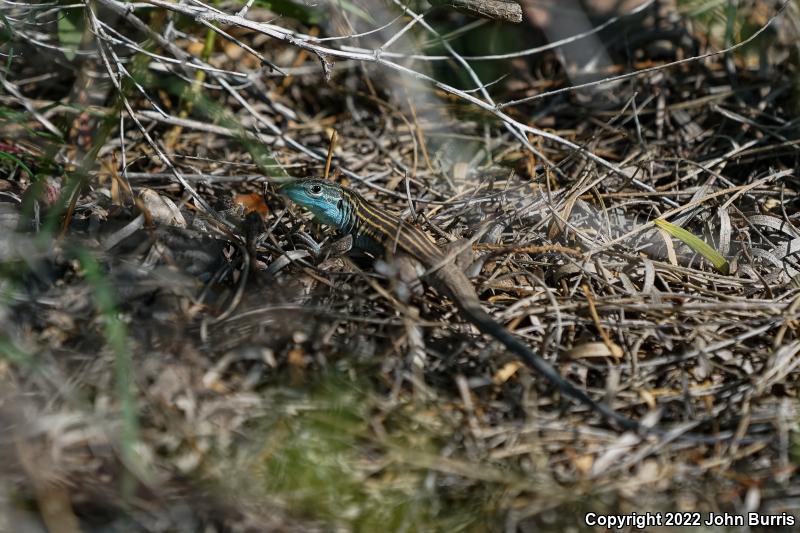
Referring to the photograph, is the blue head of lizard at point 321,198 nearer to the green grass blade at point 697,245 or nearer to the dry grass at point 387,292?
the dry grass at point 387,292

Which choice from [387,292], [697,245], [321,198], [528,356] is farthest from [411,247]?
[697,245]

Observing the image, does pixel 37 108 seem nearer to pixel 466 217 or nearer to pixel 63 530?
pixel 466 217

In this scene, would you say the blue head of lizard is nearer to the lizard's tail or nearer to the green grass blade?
the lizard's tail

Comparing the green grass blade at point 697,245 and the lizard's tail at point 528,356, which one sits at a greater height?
the green grass blade at point 697,245

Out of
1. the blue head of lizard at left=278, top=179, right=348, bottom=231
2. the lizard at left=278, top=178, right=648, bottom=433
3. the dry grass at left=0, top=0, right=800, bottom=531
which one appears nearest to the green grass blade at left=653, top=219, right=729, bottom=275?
the dry grass at left=0, top=0, right=800, bottom=531

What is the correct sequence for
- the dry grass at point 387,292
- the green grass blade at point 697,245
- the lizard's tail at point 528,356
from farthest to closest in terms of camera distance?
the green grass blade at point 697,245 → the lizard's tail at point 528,356 → the dry grass at point 387,292

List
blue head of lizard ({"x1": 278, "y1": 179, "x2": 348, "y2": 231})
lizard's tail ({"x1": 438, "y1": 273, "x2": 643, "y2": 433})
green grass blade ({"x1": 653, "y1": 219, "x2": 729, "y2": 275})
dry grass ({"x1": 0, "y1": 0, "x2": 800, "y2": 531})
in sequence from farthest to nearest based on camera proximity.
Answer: blue head of lizard ({"x1": 278, "y1": 179, "x2": 348, "y2": 231})
green grass blade ({"x1": 653, "y1": 219, "x2": 729, "y2": 275})
lizard's tail ({"x1": 438, "y1": 273, "x2": 643, "y2": 433})
dry grass ({"x1": 0, "y1": 0, "x2": 800, "y2": 531})

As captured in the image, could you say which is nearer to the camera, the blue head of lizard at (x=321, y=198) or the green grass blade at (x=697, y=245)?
the green grass blade at (x=697, y=245)

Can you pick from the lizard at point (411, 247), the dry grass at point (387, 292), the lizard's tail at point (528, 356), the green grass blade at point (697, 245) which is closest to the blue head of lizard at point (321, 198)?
the lizard at point (411, 247)

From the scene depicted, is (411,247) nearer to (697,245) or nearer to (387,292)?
(387,292)
